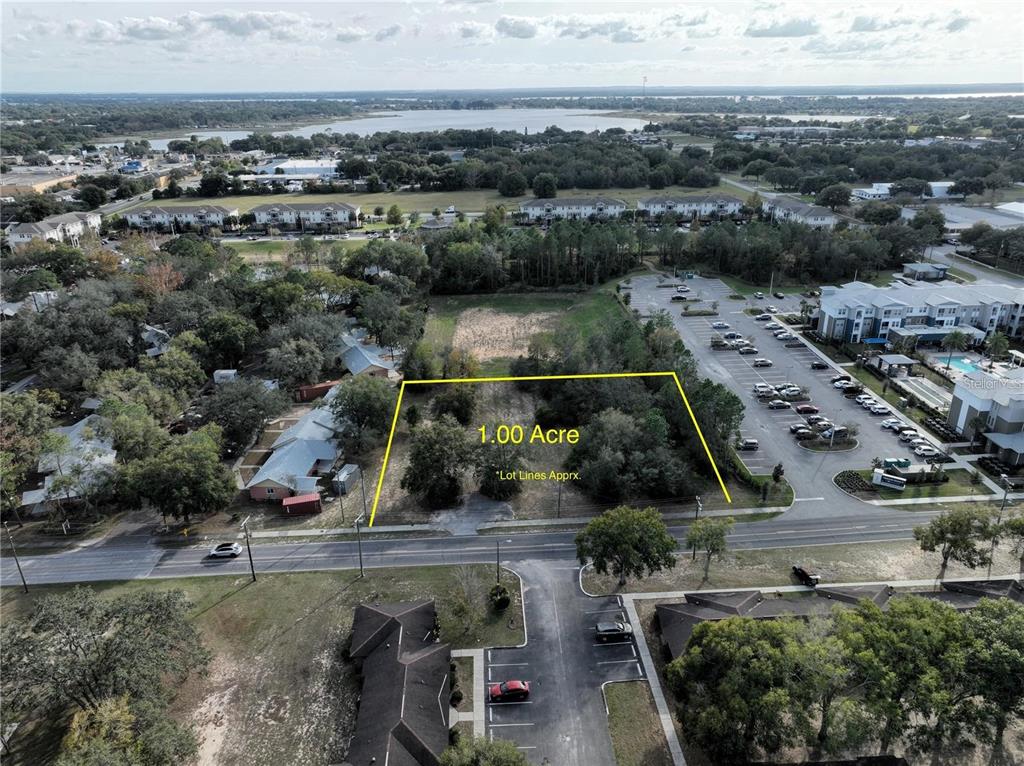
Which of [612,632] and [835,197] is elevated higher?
[835,197]

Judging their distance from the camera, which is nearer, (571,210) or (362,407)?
(362,407)

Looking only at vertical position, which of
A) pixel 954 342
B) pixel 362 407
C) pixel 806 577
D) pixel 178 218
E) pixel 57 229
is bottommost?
pixel 806 577

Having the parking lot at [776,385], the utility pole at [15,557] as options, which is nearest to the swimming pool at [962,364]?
the parking lot at [776,385]

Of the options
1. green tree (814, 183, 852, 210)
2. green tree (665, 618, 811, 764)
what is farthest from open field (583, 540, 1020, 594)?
green tree (814, 183, 852, 210)

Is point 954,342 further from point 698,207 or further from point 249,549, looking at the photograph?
point 249,549

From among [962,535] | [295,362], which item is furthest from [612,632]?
[295,362]

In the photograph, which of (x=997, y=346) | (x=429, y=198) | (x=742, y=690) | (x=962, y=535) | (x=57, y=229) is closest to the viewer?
(x=742, y=690)

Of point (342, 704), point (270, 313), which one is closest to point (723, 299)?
point (270, 313)

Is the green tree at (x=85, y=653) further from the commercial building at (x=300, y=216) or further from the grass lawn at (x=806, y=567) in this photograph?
the commercial building at (x=300, y=216)
